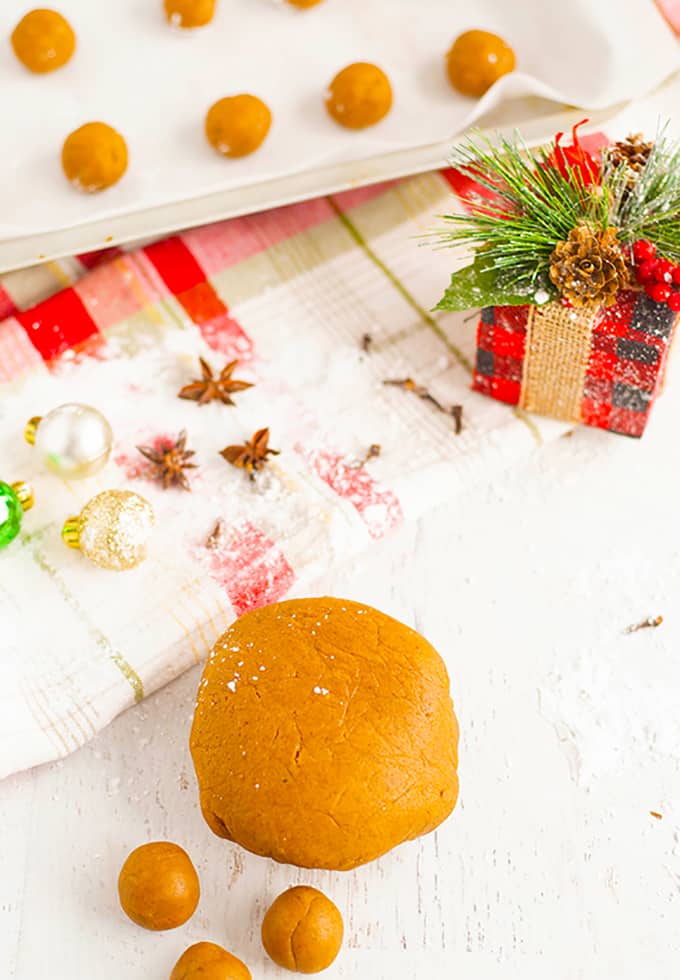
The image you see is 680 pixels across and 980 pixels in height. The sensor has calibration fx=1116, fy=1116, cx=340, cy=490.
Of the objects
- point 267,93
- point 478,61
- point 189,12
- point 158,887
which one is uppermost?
point 189,12

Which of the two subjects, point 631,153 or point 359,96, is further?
point 359,96

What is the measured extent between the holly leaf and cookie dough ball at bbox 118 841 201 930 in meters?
0.62

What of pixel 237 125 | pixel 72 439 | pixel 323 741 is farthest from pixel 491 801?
pixel 237 125

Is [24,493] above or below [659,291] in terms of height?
above

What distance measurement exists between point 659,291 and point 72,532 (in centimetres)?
66

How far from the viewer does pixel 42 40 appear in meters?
1.43

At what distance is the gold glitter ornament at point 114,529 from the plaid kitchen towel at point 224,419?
4 cm

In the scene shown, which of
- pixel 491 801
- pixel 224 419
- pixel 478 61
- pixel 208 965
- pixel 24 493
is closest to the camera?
pixel 208 965

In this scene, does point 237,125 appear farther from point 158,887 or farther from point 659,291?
point 158,887

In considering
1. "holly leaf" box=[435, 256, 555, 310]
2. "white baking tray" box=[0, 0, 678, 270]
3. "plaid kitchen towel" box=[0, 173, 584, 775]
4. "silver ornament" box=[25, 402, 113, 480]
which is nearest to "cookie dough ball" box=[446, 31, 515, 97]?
"white baking tray" box=[0, 0, 678, 270]

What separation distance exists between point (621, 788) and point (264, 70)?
1.02 m

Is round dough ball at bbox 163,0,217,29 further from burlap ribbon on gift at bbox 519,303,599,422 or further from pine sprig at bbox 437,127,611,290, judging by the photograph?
burlap ribbon on gift at bbox 519,303,599,422

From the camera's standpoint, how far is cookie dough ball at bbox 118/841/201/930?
3.28 feet

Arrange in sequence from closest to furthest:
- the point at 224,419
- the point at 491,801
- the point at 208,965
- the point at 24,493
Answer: the point at 208,965
the point at 491,801
the point at 24,493
the point at 224,419
